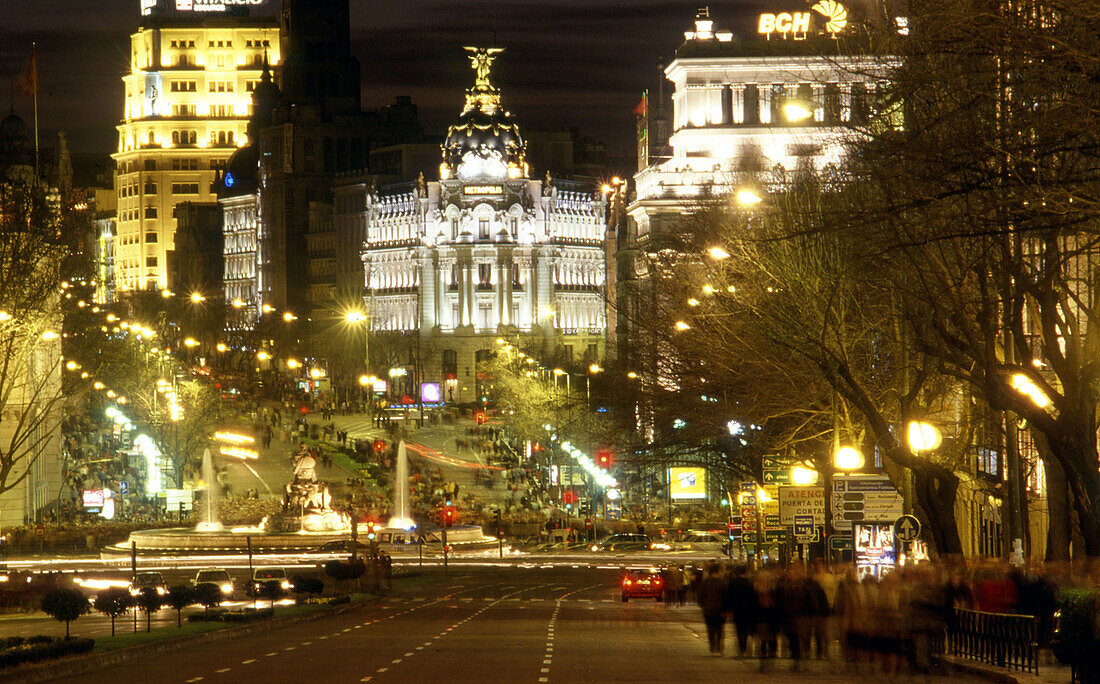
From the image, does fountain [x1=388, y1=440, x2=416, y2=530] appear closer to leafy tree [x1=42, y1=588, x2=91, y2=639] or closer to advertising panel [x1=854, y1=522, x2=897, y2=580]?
advertising panel [x1=854, y1=522, x2=897, y2=580]

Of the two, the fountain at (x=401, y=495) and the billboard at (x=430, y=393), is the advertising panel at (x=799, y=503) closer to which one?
the fountain at (x=401, y=495)

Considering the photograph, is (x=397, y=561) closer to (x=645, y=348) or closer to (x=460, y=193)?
(x=645, y=348)

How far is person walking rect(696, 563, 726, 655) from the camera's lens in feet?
98.9

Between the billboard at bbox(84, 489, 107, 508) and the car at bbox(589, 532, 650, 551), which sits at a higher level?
the billboard at bbox(84, 489, 107, 508)

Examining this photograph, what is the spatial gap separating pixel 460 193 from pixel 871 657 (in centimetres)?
16149

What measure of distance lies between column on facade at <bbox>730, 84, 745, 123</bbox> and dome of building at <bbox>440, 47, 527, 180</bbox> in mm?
68781

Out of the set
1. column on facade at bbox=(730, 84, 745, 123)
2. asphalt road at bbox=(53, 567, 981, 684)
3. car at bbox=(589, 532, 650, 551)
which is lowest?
car at bbox=(589, 532, 650, 551)

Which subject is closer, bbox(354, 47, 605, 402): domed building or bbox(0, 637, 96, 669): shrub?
bbox(0, 637, 96, 669): shrub

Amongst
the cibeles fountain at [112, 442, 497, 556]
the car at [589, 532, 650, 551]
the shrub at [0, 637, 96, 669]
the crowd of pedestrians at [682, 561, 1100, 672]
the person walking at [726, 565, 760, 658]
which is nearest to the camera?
the crowd of pedestrians at [682, 561, 1100, 672]

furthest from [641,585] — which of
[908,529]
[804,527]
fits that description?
[908,529]

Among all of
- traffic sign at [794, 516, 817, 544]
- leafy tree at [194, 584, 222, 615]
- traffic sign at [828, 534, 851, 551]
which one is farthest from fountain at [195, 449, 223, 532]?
traffic sign at [794, 516, 817, 544]

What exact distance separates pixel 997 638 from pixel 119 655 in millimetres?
14544

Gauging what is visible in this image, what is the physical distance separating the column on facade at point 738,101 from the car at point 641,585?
62.3 meters

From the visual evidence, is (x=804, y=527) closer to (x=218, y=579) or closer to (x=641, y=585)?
(x=641, y=585)
